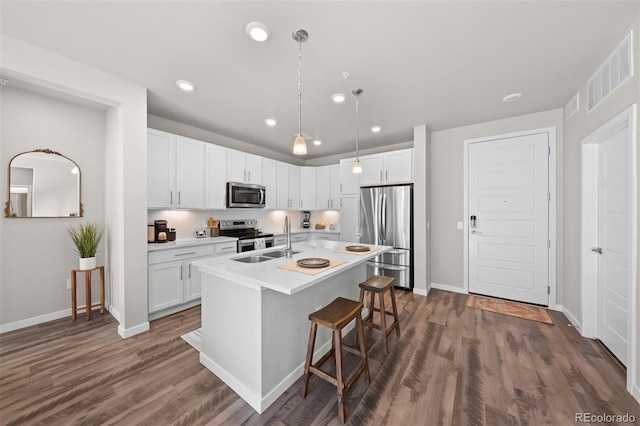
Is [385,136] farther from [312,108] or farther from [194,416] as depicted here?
[194,416]

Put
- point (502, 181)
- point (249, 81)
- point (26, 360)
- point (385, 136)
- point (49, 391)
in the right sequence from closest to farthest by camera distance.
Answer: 1. point (49, 391)
2. point (26, 360)
3. point (249, 81)
4. point (502, 181)
5. point (385, 136)

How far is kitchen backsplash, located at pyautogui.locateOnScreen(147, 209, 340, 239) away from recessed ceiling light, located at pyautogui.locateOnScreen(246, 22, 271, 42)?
2.86 metres

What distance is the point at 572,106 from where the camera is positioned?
9.70 ft

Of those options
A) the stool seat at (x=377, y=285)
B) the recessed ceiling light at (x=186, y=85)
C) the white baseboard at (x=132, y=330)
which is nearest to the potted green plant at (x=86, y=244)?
the white baseboard at (x=132, y=330)

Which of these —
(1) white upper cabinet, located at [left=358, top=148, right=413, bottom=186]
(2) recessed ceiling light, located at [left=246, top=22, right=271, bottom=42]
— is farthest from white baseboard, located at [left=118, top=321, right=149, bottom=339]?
(1) white upper cabinet, located at [left=358, top=148, right=413, bottom=186]

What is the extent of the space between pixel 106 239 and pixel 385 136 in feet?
14.9

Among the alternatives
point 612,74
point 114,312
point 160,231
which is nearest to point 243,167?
point 160,231

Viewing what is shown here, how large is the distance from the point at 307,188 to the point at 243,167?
5.53ft

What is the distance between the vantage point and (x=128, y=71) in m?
2.44

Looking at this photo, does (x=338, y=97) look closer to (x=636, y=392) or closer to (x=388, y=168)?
(x=388, y=168)

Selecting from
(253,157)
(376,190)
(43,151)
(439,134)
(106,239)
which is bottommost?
(106,239)

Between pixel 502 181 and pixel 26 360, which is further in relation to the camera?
pixel 502 181

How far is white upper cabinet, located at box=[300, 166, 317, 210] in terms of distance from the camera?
561cm

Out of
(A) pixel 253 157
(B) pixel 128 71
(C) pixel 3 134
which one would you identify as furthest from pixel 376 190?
(C) pixel 3 134
